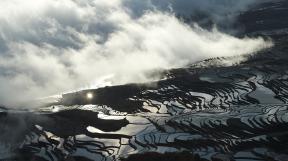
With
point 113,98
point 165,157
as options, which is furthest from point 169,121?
A: point 113,98

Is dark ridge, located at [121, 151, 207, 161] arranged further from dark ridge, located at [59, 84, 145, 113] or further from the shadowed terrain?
dark ridge, located at [59, 84, 145, 113]

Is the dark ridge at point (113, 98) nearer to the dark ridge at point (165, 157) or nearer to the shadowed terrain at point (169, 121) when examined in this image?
the shadowed terrain at point (169, 121)

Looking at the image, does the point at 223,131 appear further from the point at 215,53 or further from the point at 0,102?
the point at 215,53

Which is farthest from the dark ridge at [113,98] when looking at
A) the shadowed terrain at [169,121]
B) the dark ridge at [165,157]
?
the dark ridge at [165,157]

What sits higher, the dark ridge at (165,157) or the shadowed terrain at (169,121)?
the shadowed terrain at (169,121)

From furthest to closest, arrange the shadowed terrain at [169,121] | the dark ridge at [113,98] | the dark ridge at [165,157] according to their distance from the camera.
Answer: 1. the dark ridge at [113,98]
2. the shadowed terrain at [169,121]
3. the dark ridge at [165,157]

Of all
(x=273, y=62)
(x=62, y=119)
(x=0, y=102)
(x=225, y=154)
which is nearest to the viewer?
(x=225, y=154)

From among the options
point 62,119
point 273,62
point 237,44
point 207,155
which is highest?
point 237,44

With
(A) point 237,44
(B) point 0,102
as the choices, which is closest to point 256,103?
(B) point 0,102

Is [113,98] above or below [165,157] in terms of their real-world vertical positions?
above

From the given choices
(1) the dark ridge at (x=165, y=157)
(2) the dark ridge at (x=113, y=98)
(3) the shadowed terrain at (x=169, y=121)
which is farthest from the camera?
(2) the dark ridge at (x=113, y=98)

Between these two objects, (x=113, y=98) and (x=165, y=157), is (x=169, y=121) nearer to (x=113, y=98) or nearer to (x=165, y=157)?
(x=165, y=157)
